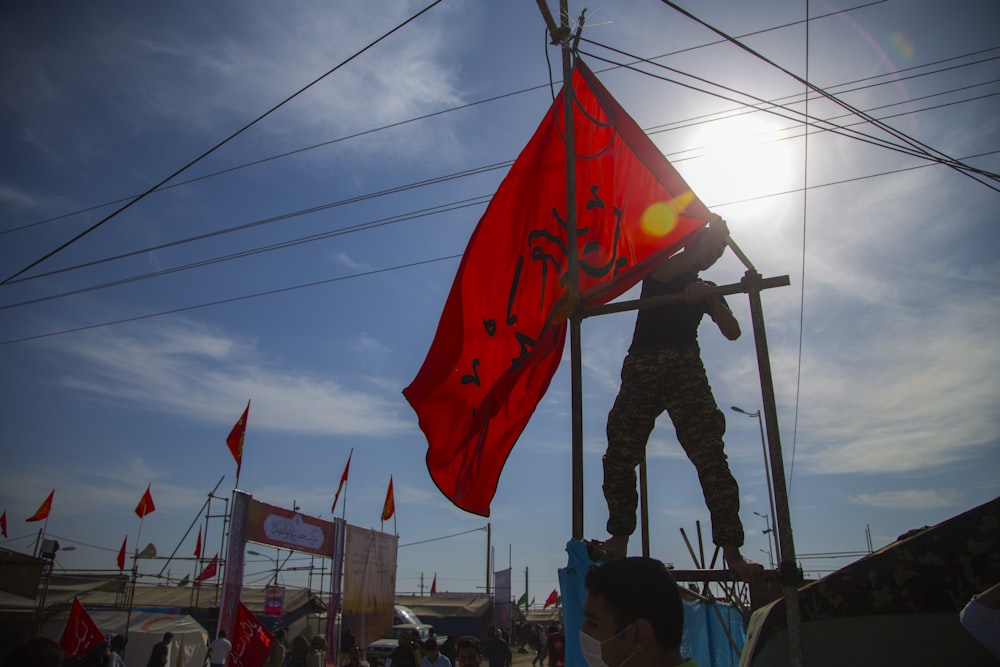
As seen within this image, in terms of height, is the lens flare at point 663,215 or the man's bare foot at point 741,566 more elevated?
the lens flare at point 663,215

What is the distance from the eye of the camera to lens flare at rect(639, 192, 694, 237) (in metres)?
4.30

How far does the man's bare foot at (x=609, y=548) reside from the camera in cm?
349

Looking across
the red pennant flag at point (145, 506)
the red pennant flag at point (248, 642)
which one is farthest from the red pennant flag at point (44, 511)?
the red pennant flag at point (248, 642)

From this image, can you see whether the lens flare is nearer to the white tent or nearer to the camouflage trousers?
the camouflage trousers

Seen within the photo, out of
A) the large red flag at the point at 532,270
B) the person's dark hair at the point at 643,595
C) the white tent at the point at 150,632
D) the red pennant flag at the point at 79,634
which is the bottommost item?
the white tent at the point at 150,632

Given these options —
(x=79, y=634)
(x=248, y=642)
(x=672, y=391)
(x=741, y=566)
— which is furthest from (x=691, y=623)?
(x=79, y=634)

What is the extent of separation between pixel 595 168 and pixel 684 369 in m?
1.78

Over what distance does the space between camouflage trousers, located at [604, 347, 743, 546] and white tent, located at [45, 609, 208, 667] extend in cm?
1636

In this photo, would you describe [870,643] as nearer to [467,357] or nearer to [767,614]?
[767,614]

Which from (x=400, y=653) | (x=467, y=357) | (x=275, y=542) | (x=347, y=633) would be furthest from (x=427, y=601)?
(x=467, y=357)

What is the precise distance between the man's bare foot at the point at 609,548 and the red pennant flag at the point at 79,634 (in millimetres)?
12520

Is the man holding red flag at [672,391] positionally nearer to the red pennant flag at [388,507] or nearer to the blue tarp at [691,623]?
the blue tarp at [691,623]

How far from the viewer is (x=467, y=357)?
15.5 feet

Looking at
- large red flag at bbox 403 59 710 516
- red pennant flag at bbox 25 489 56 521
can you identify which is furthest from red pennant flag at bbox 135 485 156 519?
large red flag at bbox 403 59 710 516
